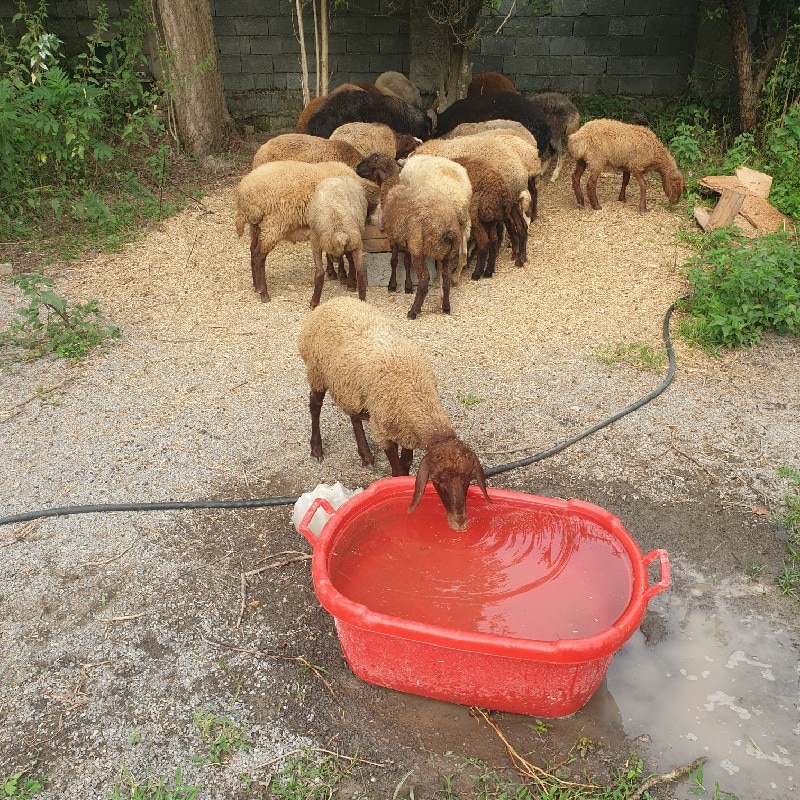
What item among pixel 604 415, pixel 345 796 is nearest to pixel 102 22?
pixel 604 415

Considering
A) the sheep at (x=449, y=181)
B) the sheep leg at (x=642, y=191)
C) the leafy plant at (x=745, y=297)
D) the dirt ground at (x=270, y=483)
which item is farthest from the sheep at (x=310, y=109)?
the leafy plant at (x=745, y=297)

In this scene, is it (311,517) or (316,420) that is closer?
(311,517)

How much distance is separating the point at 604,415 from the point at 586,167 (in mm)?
4584

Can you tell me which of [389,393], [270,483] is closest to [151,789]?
[270,483]

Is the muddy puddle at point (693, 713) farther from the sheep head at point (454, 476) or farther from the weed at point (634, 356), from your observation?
the weed at point (634, 356)

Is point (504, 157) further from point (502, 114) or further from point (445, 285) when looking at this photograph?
point (502, 114)

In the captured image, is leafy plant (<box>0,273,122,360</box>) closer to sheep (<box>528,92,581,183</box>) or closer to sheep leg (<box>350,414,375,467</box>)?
sheep leg (<box>350,414,375,467</box>)

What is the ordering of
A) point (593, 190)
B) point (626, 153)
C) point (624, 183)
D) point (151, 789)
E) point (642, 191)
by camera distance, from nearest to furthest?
point (151, 789), point (626, 153), point (642, 191), point (593, 190), point (624, 183)

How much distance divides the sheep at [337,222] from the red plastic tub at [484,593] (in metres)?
3.21

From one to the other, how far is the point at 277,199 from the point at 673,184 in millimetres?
4442

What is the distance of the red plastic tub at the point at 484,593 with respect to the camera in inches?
110

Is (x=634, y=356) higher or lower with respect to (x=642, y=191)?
lower

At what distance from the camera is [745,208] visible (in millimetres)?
7793

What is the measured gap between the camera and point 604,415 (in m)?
5.10
